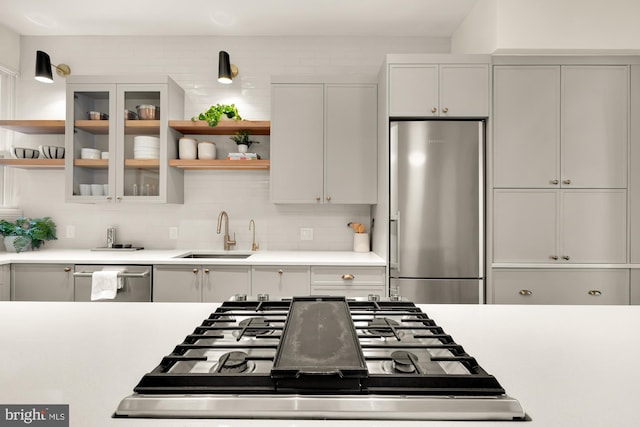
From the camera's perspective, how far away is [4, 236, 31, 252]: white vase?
122 inches

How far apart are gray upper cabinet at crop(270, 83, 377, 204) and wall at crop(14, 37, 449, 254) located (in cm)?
41

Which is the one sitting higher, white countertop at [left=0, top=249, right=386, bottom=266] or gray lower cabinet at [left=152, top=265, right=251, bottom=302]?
white countertop at [left=0, top=249, right=386, bottom=266]

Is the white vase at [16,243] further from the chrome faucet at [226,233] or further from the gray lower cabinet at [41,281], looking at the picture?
the chrome faucet at [226,233]

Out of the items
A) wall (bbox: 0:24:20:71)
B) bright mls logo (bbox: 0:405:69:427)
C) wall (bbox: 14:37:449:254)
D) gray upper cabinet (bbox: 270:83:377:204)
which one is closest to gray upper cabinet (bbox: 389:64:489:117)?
gray upper cabinet (bbox: 270:83:377:204)

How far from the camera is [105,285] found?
2689 millimetres

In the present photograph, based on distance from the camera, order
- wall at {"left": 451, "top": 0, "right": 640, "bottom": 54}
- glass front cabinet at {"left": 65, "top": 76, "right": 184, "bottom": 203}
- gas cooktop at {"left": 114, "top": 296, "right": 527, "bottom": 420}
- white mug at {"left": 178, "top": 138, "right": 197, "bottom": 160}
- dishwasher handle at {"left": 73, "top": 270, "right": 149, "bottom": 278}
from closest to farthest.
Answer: gas cooktop at {"left": 114, "top": 296, "right": 527, "bottom": 420} < wall at {"left": 451, "top": 0, "right": 640, "bottom": 54} < dishwasher handle at {"left": 73, "top": 270, "right": 149, "bottom": 278} < glass front cabinet at {"left": 65, "top": 76, "right": 184, "bottom": 203} < white mug at {"left": 178, "top": 138, "right": 197, "bottom": 160}

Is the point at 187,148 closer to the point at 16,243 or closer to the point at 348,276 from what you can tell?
the point at 16,243

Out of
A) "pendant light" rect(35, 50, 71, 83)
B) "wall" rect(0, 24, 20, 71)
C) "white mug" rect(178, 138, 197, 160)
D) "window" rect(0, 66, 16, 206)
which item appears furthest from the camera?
"window" rect(0, 66, 16, 206)

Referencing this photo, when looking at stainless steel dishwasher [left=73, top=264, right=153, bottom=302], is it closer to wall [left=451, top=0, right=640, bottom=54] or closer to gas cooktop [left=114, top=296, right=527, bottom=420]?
gas cooktop [left=114, top=296, right=527, bottom=420]

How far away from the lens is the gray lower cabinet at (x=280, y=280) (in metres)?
2.78

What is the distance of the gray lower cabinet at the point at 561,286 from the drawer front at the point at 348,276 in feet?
2.76

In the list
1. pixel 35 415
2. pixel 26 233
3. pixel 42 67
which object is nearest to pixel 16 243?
pixel 26 233

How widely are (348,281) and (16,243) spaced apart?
276cm

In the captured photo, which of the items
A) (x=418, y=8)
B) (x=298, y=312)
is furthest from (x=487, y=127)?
(x=298, y=312)
